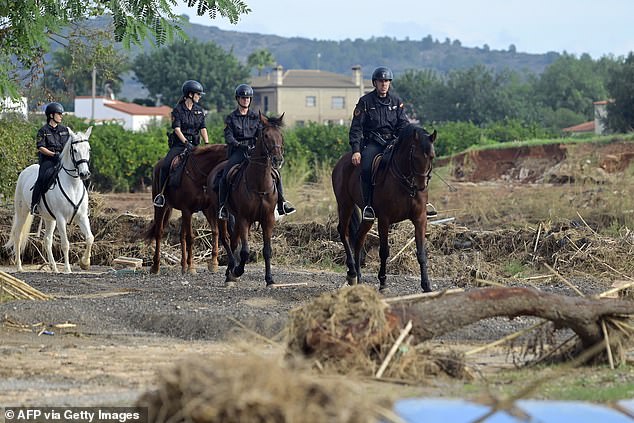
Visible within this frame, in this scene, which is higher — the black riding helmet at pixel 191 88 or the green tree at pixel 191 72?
the black riding helmet at pixel 191 88

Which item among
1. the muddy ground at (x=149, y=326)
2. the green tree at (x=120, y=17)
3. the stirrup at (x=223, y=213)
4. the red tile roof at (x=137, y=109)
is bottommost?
the red tile roof at (x=137, y=109)

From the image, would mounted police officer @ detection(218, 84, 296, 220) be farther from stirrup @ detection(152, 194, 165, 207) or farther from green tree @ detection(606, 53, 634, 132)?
green tree @ detection(606, 53, 634, 132)

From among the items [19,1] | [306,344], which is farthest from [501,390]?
[19,1]

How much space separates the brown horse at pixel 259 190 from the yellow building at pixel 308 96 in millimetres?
120905

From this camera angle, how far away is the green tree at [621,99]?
63084 millimetres

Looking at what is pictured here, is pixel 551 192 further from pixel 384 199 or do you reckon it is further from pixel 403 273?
pixel 384 199

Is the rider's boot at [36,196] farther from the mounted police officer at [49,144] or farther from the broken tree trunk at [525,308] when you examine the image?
the broken tree trunk at [525,308]

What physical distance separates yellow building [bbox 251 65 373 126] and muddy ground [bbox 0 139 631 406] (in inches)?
4706

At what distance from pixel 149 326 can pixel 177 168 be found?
21.4 feet

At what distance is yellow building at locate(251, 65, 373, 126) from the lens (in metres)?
141

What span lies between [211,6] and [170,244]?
10.8m

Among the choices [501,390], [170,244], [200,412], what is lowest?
[170,244]

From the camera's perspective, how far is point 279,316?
13969 mm

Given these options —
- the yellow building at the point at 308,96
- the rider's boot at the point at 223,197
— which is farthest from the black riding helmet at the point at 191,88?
the yellow building at the point at 308,96
